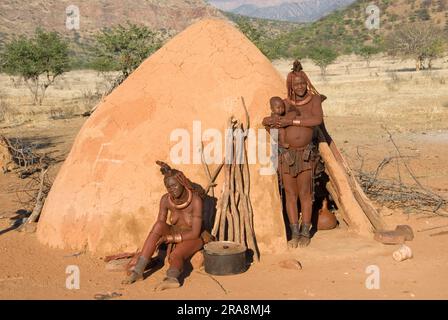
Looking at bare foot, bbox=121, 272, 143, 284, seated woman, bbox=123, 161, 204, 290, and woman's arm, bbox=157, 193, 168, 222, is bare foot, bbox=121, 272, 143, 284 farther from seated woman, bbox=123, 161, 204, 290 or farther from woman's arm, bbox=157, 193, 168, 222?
woman's arm, bbox=157, 193, 168, 222

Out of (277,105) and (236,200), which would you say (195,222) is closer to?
(236,200)

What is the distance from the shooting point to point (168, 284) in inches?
Answer: 199

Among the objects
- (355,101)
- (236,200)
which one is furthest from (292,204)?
(355,101)

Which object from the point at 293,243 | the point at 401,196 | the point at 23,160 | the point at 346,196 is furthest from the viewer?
the point at 23,160

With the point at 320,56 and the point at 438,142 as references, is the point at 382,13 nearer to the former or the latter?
Result: the point at 320,56

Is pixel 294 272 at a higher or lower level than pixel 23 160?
lower

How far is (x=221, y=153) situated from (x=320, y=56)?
30.8 m

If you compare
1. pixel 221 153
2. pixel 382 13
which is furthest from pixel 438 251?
pixel 382 13

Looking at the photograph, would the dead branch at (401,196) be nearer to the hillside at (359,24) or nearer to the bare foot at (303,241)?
the bare foot at (303,241)

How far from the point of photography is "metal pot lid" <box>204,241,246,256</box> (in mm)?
5406

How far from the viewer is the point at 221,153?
20.0 ft

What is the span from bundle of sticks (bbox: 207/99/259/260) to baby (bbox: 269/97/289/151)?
0.38 metres

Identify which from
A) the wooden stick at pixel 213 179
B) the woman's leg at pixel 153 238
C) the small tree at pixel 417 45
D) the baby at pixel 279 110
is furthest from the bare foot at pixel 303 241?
the small tree at pixel 417 45

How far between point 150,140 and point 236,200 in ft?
3.69
